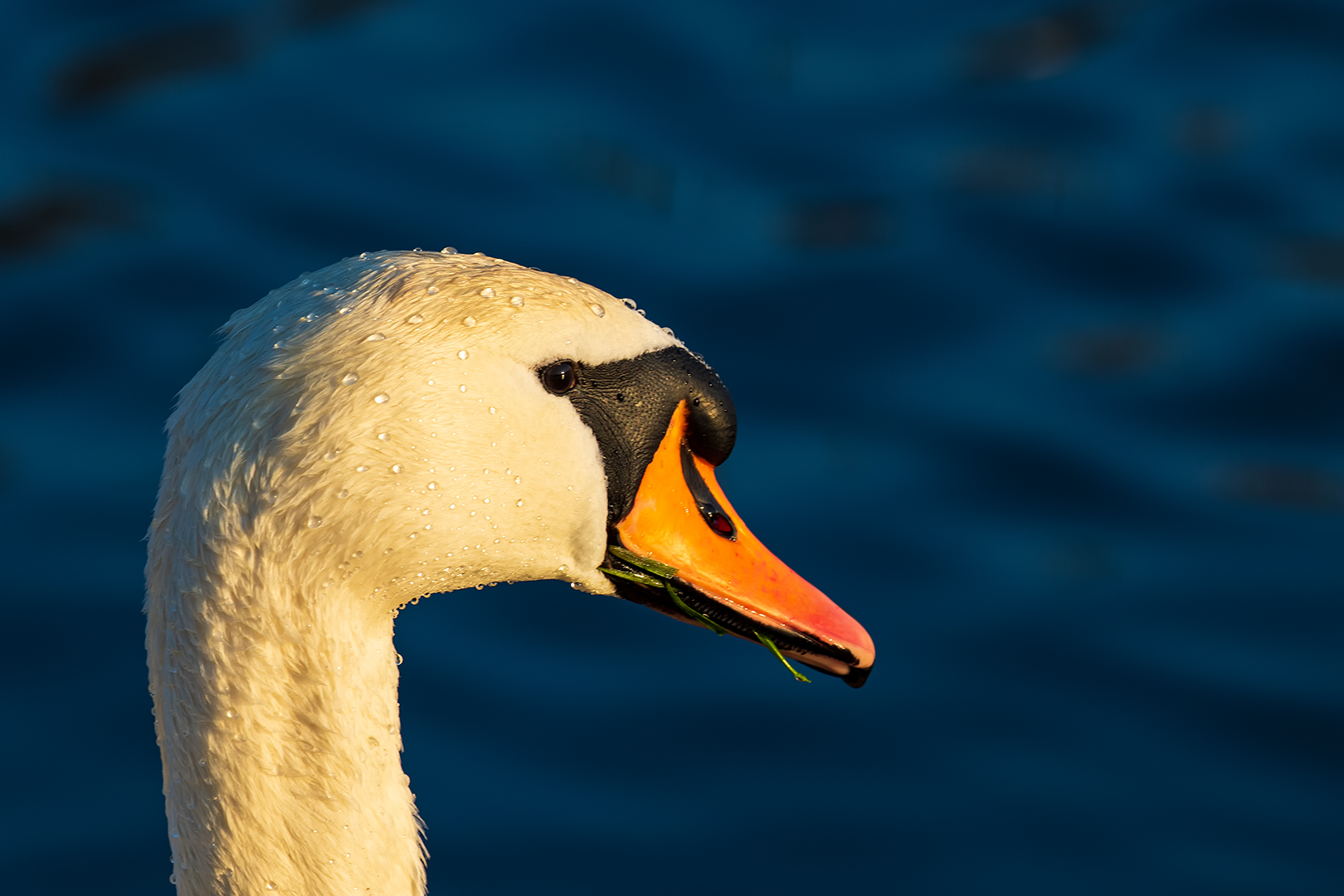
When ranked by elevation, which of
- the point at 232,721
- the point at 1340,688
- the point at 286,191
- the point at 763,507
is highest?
the point at 286,191

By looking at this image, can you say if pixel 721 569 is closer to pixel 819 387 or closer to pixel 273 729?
pixel 273 729

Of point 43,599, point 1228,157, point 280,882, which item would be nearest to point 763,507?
point 43,599

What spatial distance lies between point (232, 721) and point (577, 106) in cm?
603

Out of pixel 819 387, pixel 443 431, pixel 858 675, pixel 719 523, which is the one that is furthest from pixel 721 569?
pixel 819 387

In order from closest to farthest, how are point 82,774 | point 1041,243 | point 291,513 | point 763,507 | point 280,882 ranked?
point 291,513 < point 280,882 < point 82,774 < point 763,507 < point 1041,243

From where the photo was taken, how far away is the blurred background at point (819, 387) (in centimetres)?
580

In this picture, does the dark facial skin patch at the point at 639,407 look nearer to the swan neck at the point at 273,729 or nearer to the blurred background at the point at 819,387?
the swan neck at the point at 273,729

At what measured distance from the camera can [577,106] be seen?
8492mm

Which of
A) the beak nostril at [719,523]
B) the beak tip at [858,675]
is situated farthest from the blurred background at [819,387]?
the beak nostril at [719,523]

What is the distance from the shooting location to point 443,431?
2764mm

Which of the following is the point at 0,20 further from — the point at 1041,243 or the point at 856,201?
the point at 1041,243

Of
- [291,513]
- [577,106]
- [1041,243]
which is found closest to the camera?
[291,513]

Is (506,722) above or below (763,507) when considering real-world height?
below

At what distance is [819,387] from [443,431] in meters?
4.62
